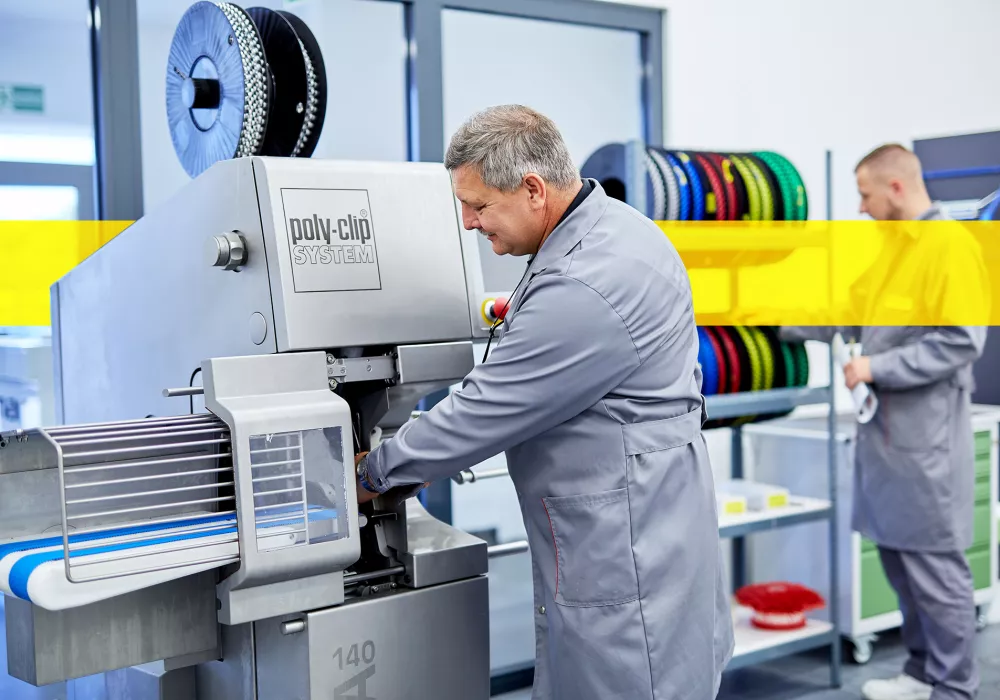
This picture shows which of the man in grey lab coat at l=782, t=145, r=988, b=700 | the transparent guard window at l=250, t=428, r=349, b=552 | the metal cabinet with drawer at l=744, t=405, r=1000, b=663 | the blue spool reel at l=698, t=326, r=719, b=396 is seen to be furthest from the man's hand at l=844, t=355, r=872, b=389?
the transparent guard window at l=250, t=428, r=349, b=552

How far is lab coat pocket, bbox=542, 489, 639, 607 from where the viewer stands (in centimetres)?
152

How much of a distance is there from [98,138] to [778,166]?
1.88 meters

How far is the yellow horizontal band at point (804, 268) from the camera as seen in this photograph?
264 centimetres

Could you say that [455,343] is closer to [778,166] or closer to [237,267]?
[237,267]

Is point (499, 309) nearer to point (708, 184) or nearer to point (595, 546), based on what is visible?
point (595, 546)

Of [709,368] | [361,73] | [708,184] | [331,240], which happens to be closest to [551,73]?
[361,73]

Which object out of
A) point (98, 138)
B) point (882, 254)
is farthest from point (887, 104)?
point (98, 138)

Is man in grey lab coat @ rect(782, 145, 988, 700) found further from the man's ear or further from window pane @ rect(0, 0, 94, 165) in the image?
window pane @ rect(0, 0, 94, 165)

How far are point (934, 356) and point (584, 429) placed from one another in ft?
5.72

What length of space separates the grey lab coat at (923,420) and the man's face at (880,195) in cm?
10

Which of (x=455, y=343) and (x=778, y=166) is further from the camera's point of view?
(x=778, y=166)

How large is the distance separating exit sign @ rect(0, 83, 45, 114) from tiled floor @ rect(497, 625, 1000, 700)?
217 centimetres

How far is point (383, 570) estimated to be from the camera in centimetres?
157

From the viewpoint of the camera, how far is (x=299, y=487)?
1397 millimetres
